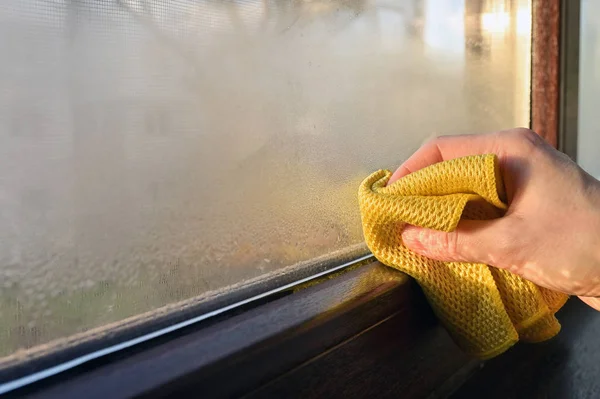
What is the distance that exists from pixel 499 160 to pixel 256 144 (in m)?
0.24

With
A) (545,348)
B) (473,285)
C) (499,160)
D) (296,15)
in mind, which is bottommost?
(545,348)

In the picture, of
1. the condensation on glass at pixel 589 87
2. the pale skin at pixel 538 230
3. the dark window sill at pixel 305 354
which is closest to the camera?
the dark window sill at pixel 305 354

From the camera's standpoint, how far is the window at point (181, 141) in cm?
35

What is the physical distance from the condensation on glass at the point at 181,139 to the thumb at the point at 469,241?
0.42ft

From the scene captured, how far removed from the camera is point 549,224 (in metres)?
0.45

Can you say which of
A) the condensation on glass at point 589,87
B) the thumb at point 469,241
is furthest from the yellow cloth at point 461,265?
the condensation on glass at point 589,87

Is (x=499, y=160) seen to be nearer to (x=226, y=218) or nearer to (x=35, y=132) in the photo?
(x=226, y=218)

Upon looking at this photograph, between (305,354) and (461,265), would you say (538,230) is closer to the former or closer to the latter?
(461,265)

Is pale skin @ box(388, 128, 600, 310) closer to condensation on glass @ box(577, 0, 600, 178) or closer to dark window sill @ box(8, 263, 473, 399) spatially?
dark window sill @ box(8, 263, 473, 399)

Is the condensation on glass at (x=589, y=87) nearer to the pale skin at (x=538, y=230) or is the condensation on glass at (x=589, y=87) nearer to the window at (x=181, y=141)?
the window at (x=181, y=141)

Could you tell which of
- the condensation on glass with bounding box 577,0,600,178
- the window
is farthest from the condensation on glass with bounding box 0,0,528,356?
the condensation on glass with bounding box 577,0,600,178

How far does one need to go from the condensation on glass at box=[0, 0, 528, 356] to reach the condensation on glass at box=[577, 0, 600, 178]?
0.45 meters

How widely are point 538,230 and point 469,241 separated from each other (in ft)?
0.20

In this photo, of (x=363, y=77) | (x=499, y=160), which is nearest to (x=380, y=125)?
(x=363, y=77)
